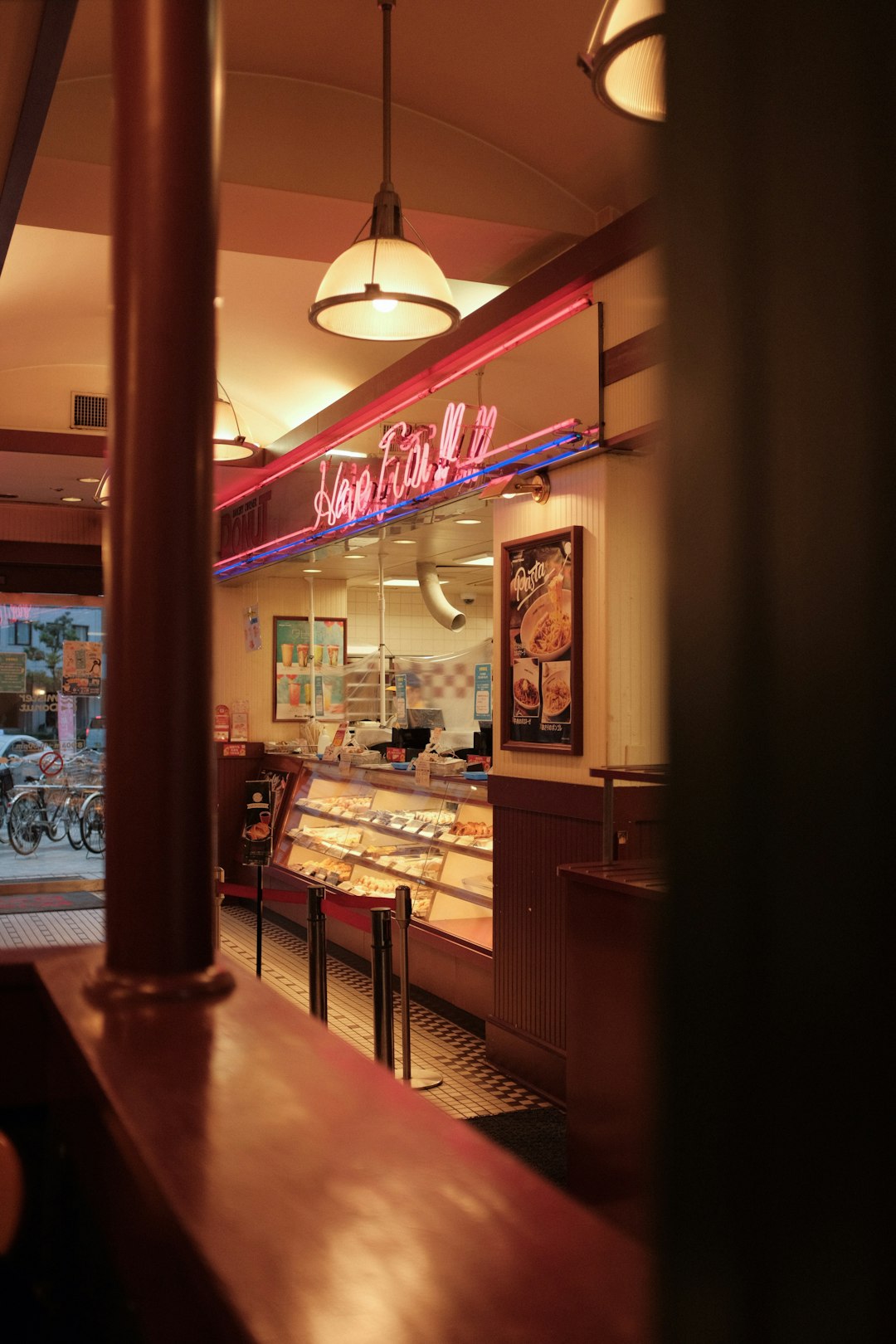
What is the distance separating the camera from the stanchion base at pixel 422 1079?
4.98 meters

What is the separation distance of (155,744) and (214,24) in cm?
161

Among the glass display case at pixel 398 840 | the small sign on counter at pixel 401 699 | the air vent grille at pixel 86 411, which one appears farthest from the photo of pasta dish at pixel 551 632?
the air vent grille at pixel 86 411

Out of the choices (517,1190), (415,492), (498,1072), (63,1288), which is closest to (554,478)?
(415,492)

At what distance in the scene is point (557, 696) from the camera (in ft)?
16.8

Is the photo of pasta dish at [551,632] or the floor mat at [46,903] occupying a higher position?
the photo of pasta dish at [551,632]

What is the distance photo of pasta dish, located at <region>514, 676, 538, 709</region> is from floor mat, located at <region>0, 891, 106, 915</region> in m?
5.90

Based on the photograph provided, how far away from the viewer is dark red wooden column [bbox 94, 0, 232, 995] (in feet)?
8.18

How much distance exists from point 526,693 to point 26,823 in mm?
8297

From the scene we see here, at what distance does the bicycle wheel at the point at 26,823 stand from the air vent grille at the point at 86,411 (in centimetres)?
445

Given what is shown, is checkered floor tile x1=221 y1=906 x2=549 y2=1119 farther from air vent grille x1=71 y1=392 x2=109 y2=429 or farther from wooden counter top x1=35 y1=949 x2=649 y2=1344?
air vent grille x1=71 y1=392 x2=109 y2=429

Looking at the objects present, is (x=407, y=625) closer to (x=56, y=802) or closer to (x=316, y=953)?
(x=56, y=802)

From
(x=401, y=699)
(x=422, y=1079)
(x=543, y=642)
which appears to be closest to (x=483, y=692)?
(x=401, y=699)

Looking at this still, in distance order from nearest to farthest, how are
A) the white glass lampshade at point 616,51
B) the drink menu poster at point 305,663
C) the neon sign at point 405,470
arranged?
the white glass lampshade at point 616,51 → the neon sign at point 405,470 → the drink menu poster at point 305,663

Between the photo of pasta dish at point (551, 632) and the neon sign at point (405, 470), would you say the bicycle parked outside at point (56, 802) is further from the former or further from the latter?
the photo of pasta dish at point (551, 632)
